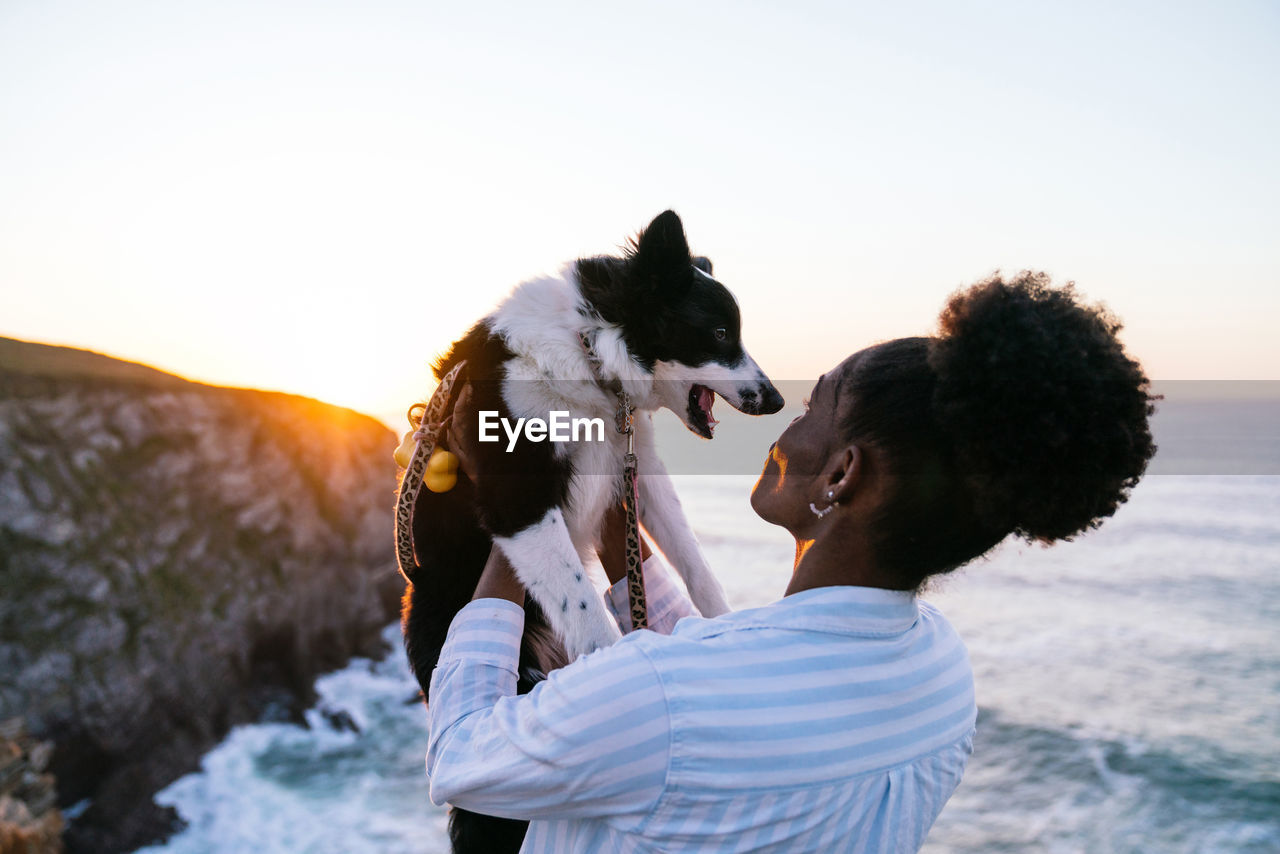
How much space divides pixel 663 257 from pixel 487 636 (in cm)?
124

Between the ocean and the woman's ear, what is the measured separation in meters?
6.41

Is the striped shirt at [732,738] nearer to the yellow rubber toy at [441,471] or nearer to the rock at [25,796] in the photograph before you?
the yellow rubber toy at [441,471]

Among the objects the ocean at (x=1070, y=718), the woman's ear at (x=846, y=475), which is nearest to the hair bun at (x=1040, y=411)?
the woman's ear at (x=846, y=475)

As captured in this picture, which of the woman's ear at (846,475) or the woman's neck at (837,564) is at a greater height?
the woman's ear at (846,475)

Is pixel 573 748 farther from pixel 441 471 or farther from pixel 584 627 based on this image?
pixel 441 471

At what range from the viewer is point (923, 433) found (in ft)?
3.25

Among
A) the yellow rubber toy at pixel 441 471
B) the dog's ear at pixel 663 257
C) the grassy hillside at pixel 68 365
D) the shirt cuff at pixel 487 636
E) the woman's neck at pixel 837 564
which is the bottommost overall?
the grassy hillside at pixel 68 365

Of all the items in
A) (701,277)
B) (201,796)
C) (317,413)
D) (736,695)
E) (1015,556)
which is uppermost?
(701,277)

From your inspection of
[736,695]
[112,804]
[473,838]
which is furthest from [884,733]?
[112,804]

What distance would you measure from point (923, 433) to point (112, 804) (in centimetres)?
1303

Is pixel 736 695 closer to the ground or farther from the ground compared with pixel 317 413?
farther from the ground

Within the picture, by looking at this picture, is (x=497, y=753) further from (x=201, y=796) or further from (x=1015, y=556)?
(x=1015, y=556)

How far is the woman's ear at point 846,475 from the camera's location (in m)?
1.04

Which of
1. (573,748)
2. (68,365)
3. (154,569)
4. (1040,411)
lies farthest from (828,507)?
(68,365)
